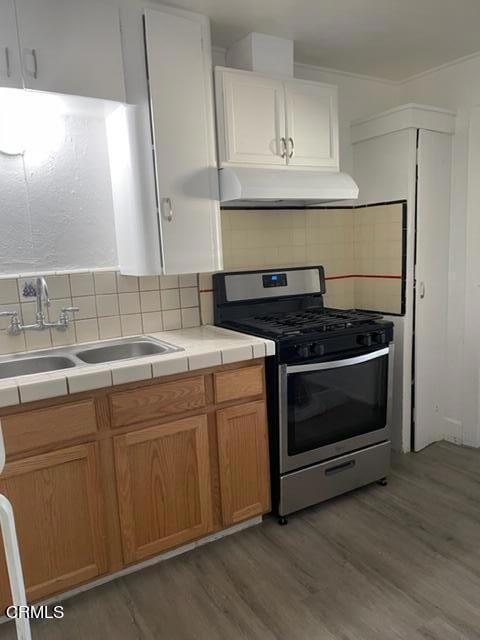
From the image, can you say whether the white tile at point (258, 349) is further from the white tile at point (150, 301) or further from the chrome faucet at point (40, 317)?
the chrome faucet at point (40, 317)

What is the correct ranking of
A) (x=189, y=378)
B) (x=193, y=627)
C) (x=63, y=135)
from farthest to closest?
(x=63, y=135) → (x=189, y=378) → (x=193, y=627)

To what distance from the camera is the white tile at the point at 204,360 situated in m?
1.89

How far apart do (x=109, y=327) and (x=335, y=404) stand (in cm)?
116

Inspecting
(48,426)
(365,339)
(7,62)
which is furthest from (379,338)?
(7,62)

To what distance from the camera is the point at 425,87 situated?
298 cm

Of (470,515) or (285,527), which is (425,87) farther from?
(285,527)

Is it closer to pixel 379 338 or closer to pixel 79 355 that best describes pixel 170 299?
pixel 79 355

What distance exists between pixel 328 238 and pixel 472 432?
1.51m

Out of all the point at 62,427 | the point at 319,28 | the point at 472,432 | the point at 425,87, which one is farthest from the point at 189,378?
the point at 425,87

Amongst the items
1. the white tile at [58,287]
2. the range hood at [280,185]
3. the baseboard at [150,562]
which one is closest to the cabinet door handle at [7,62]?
the white tile at [58,287]

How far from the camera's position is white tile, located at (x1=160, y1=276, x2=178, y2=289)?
2.43 metres

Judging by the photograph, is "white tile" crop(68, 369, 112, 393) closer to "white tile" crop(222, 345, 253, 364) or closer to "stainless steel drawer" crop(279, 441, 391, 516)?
"white tile" crop(222, 345, 253, 364)

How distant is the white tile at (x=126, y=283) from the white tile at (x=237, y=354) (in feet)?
2.18

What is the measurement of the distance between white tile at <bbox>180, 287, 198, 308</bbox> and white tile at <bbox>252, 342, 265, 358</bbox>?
60 centimetres
